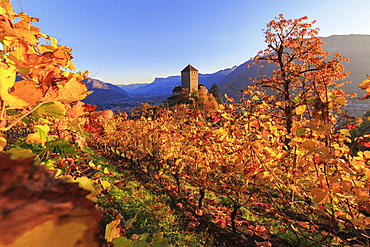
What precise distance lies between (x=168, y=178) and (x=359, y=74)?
381 feet

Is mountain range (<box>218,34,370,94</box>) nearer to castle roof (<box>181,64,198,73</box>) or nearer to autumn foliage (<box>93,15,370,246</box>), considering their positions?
castle roof (<box>181,64,198,73</box>)

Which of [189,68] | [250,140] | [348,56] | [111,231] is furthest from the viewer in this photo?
[348,56]

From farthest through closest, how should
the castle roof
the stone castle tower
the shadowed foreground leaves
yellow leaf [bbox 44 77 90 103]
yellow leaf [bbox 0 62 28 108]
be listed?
the castle roof
the stone castle tower
yellow leaf [bbox 44 77 90 103]
yellow leaf [bbox 0 62 28 108]
the shadowed foreground leaves

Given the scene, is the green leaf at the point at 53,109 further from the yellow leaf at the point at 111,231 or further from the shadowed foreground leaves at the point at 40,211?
the yellow leaf at the point at 111,231

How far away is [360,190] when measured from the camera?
1297mm

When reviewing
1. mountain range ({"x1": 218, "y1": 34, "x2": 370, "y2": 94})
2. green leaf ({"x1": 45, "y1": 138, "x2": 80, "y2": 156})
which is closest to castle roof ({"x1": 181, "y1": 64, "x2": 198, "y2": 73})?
mountain range ({"x1": 218, "y1": 34, "x2": 370, "y2": 94})

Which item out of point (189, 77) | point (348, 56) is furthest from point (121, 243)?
point (348, 56)

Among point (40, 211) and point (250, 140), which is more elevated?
point (40, 211)

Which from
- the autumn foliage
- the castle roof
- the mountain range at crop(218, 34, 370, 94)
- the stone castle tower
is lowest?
the autumn foliage

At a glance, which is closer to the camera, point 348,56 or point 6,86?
point 6,86

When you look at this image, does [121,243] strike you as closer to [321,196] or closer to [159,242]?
[159,242]

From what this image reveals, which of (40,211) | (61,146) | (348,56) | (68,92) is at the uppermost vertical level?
(348,56)

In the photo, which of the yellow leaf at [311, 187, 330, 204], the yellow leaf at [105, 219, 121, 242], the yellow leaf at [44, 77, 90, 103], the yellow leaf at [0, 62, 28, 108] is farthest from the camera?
the yellow leaf at [311, 187, 330, 204]

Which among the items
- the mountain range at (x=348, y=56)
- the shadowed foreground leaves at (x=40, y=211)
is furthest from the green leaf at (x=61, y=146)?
the mountain range at (x=348, y=56)
